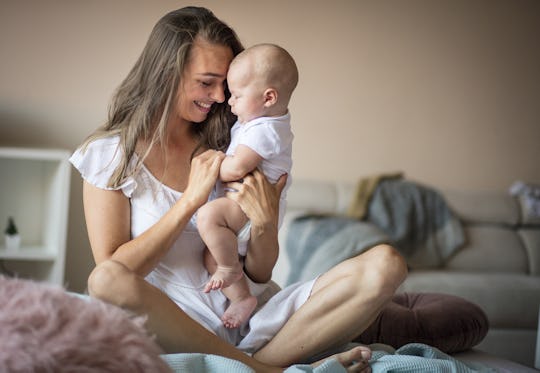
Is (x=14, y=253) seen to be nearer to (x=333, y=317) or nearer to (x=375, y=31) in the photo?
(x=333, y=317)

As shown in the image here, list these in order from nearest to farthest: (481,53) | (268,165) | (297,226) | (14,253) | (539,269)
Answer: (268,165)
(14,253)
(297,226)
(539,269)
(481,53)

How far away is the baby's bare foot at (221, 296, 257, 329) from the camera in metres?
1.73

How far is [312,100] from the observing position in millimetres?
4375

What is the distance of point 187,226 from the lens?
71.5 inches

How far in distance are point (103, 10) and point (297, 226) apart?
1.53m

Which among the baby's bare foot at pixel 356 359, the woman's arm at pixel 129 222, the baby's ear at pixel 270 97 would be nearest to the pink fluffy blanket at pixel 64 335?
the woman's arm at pixel 129 222

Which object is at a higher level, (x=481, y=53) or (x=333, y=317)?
(x=481, y=53)

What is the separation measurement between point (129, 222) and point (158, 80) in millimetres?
361

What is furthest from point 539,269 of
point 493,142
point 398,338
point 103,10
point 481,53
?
point 103,10

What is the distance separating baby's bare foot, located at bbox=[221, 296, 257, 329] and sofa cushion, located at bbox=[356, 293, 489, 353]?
0.52 meters

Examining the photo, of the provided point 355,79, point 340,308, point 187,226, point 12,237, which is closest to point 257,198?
point 187,226

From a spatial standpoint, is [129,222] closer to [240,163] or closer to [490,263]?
[240,163]

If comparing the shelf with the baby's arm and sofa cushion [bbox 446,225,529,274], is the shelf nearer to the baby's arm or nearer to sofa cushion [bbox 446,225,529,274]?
the baby's arm

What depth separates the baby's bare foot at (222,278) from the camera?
1688mm
